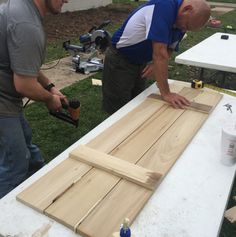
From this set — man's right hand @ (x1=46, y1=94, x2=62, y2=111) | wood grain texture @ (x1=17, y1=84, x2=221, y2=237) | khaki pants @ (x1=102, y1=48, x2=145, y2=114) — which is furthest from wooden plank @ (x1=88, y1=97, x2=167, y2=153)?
khaki pants @ (x1=102, y1=48, x2=145, y2=114)

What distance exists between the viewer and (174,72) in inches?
253

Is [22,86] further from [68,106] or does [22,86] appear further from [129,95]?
[129,95]

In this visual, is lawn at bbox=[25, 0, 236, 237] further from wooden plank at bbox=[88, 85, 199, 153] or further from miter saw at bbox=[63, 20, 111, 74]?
wooden plank at bbox=[88, 85, 199, 153]

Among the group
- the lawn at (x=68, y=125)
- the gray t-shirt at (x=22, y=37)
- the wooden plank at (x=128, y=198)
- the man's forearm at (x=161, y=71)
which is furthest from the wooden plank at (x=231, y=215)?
the gray t-shirt at (x=22, y=37)

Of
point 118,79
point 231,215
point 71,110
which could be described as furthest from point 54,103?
point 231,215

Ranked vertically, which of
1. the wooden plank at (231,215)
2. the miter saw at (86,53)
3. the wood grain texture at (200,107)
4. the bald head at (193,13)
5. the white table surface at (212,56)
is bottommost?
the wooden plank at (231,215)

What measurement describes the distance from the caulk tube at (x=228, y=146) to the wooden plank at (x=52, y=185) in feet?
2.60

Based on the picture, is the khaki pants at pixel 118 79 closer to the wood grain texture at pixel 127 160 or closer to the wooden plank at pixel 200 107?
the wood grain texture at pixel 127 160

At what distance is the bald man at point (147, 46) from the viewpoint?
8.48 ft

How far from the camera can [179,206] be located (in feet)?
5.25

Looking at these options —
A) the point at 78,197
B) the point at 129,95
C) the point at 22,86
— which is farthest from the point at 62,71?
the point at 78,197

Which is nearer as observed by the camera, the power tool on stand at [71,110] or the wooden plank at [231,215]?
the power tool on stand at [71,110]

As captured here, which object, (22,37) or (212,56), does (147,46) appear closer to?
(212,56)

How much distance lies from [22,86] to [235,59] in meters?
2.70
